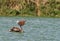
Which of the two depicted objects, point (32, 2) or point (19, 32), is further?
point (32, 2)

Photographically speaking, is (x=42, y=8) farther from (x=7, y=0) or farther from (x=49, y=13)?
(x=7, y=0)

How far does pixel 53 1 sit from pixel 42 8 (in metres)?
2.11

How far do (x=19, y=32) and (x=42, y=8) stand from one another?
81.9 ft

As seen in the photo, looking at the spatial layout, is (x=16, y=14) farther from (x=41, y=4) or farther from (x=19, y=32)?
(x=19, y=32)

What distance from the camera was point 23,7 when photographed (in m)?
48.0

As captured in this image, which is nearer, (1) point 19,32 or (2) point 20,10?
(1) point 19,32

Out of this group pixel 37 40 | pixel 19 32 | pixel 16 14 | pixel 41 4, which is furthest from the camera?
pixel 41 4

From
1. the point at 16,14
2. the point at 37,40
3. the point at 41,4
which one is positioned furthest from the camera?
the point at 41,4

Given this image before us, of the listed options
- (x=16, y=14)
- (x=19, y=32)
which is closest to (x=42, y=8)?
(x=16, y=14)

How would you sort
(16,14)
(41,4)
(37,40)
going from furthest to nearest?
1. (41,4)
2. (16,14)
3. (37,40)

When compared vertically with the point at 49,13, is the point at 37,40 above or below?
above

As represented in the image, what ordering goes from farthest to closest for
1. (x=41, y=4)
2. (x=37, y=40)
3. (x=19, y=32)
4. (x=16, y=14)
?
(x=41, y=4) < (x=16, y=14) < (x=19, y=32) < (x=37, y=40)

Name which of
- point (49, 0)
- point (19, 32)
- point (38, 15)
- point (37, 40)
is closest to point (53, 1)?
point (49, 0)

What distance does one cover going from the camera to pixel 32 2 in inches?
1919
